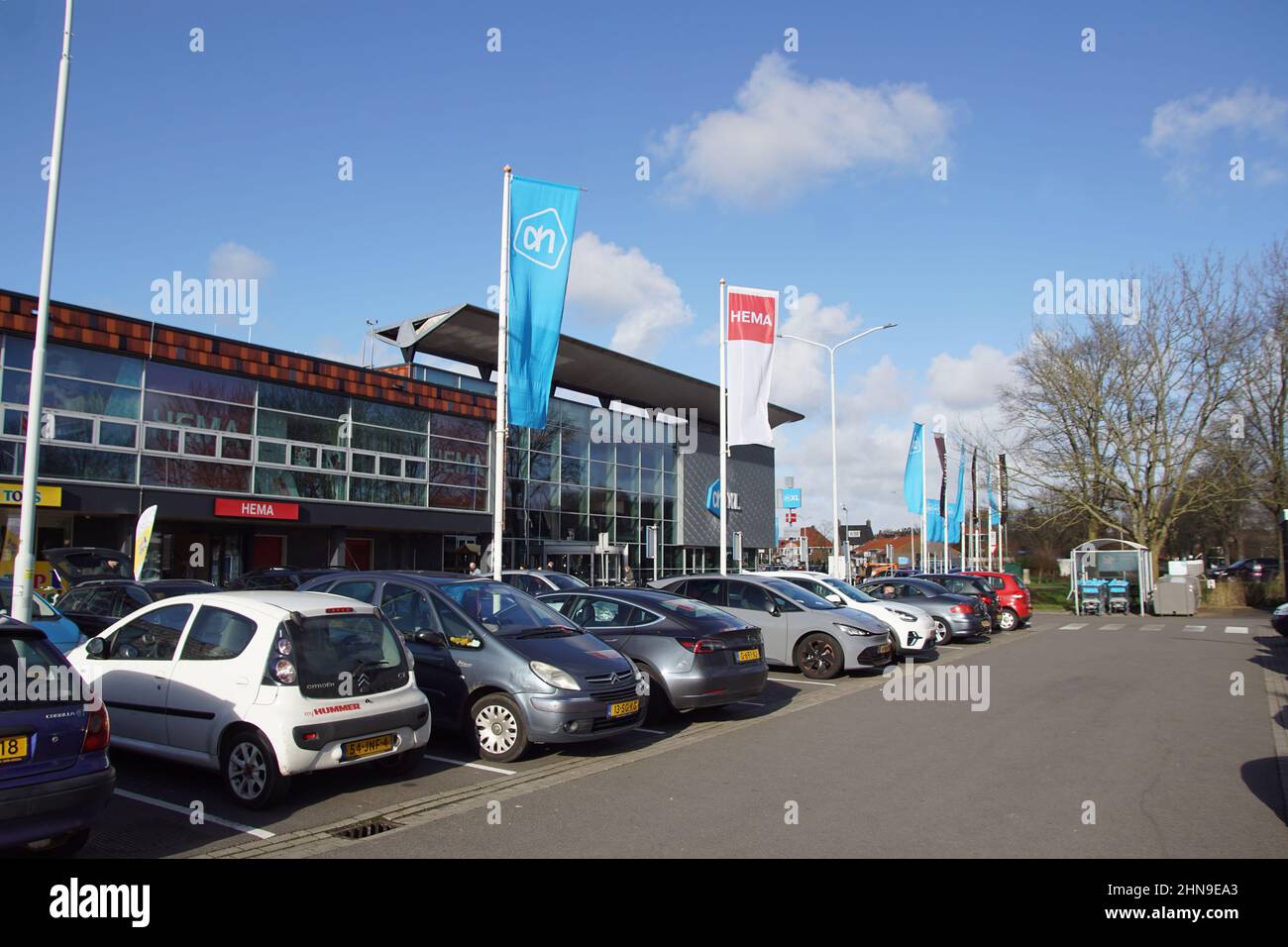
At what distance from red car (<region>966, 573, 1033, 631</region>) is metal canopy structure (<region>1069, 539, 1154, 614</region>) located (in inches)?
388

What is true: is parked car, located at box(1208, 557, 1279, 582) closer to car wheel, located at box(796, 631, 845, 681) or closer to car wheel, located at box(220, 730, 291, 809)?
car wheel, located at box(796, 631, 845, 681)

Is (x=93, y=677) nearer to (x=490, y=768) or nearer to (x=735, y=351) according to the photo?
(x=490, y=768)

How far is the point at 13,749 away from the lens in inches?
199

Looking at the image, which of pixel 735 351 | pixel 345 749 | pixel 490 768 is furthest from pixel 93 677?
pixel 735 351

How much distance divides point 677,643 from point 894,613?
29.7 feet

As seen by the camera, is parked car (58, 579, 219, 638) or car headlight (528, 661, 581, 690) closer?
car headlight (528, 661, 581, 690)

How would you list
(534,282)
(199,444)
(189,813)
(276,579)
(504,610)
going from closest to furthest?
1. (189,813)
2. (504,610)
3. (534,282)
4. (276,579)
5. (199,444)

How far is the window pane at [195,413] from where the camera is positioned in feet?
81.2

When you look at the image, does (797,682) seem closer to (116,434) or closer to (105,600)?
(105,600)

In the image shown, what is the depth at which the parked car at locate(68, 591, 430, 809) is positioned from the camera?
22.8 ft

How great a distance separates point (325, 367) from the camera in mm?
29266

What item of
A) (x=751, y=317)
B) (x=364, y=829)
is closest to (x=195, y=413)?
(x=751, y=317)

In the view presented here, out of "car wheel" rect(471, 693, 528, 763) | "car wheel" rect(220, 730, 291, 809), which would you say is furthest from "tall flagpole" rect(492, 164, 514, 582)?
"car wheel" rect(220, 730, 291, 809)
